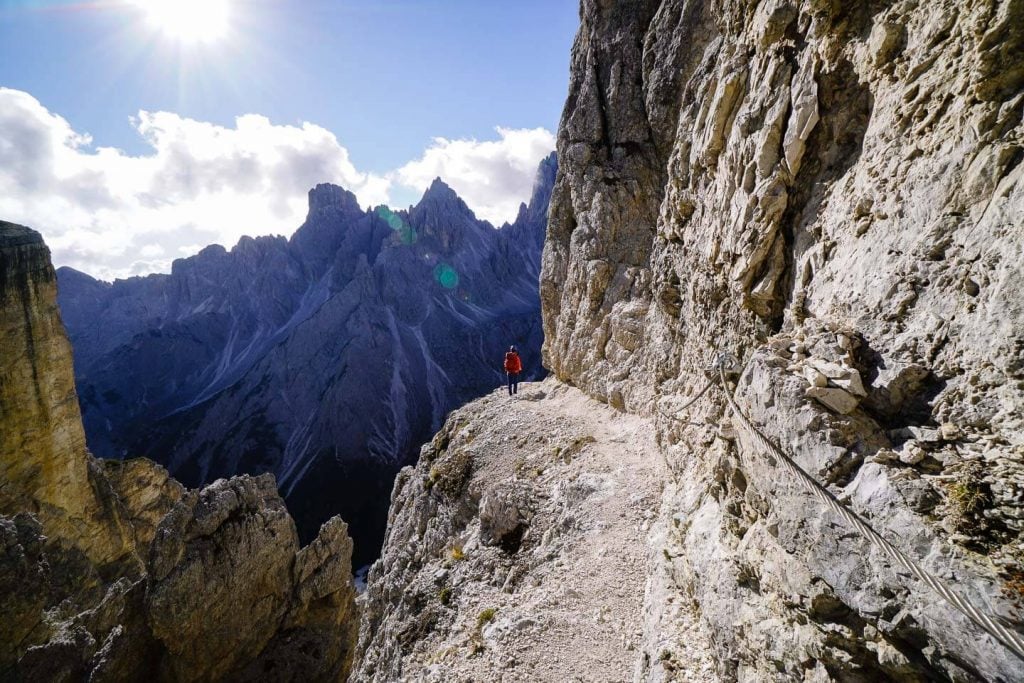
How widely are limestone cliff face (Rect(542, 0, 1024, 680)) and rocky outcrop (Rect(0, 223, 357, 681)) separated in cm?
2531

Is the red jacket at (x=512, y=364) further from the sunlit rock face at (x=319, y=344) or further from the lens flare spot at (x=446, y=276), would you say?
the lens flare spot at (x=446, y=276)

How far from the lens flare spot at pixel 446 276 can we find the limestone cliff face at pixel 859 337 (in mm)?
137137

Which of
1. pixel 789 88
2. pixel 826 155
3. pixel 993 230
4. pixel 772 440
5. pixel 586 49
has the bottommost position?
pixel 772 440

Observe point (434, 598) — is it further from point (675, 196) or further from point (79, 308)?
point (79, 308)

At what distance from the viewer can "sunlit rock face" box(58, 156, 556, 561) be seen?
99812 mm

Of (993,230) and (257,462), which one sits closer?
(993,230)

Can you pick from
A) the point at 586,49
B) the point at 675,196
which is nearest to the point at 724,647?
the point at 675,196

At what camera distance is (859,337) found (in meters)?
6.41

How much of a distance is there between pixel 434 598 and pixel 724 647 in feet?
35.4

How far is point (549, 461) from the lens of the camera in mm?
16703

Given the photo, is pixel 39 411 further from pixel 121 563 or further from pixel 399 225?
pixel 399 225

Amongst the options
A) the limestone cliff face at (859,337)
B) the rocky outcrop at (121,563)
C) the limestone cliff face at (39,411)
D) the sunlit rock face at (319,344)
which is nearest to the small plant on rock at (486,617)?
the limestone cliff face at (859,337)

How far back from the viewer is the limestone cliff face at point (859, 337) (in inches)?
178

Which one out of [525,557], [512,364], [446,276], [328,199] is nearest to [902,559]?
[525,557]
